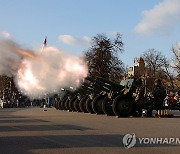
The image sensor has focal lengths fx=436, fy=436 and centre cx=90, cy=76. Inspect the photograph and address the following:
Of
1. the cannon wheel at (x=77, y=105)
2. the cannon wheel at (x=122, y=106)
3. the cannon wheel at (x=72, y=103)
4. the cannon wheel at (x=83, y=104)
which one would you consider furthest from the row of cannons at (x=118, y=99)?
the cannon wheel at (x=72, y=103)

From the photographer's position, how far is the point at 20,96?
93.9 m

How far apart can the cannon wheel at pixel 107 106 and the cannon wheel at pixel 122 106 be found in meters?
1.96

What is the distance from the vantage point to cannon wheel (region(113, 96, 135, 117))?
2395cm

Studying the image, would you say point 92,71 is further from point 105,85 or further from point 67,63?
point 105,85

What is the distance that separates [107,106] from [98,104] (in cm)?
190

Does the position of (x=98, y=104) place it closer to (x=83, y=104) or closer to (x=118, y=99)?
(x=118, y=99)

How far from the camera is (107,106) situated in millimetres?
26141

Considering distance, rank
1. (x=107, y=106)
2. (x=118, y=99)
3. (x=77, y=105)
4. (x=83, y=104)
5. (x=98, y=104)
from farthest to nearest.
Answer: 1. (x=77, y=105)
2. (x=83, y=104)
3. (x=98, y=104)
4. (x=107, y=106)
5. (x=118, y=99)

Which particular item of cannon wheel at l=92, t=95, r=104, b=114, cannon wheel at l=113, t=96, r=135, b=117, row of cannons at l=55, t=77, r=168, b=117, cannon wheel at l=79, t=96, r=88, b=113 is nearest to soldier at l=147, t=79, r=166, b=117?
row of cannons at l=55, t=77, r=168, b=117

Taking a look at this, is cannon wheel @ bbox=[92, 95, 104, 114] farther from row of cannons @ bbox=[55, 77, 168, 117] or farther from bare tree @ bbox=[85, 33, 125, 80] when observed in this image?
bare tree @ bbox=[85, 33, 125, 80]

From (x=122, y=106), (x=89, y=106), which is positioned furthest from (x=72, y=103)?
(x=122, y=106)

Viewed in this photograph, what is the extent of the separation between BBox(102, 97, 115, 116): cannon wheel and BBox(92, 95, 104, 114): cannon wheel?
1439 millimetres

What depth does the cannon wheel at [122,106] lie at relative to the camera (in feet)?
78.6

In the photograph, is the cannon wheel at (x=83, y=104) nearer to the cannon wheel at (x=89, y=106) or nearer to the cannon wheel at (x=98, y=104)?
the cannon wheel at (x=89, y=106)
